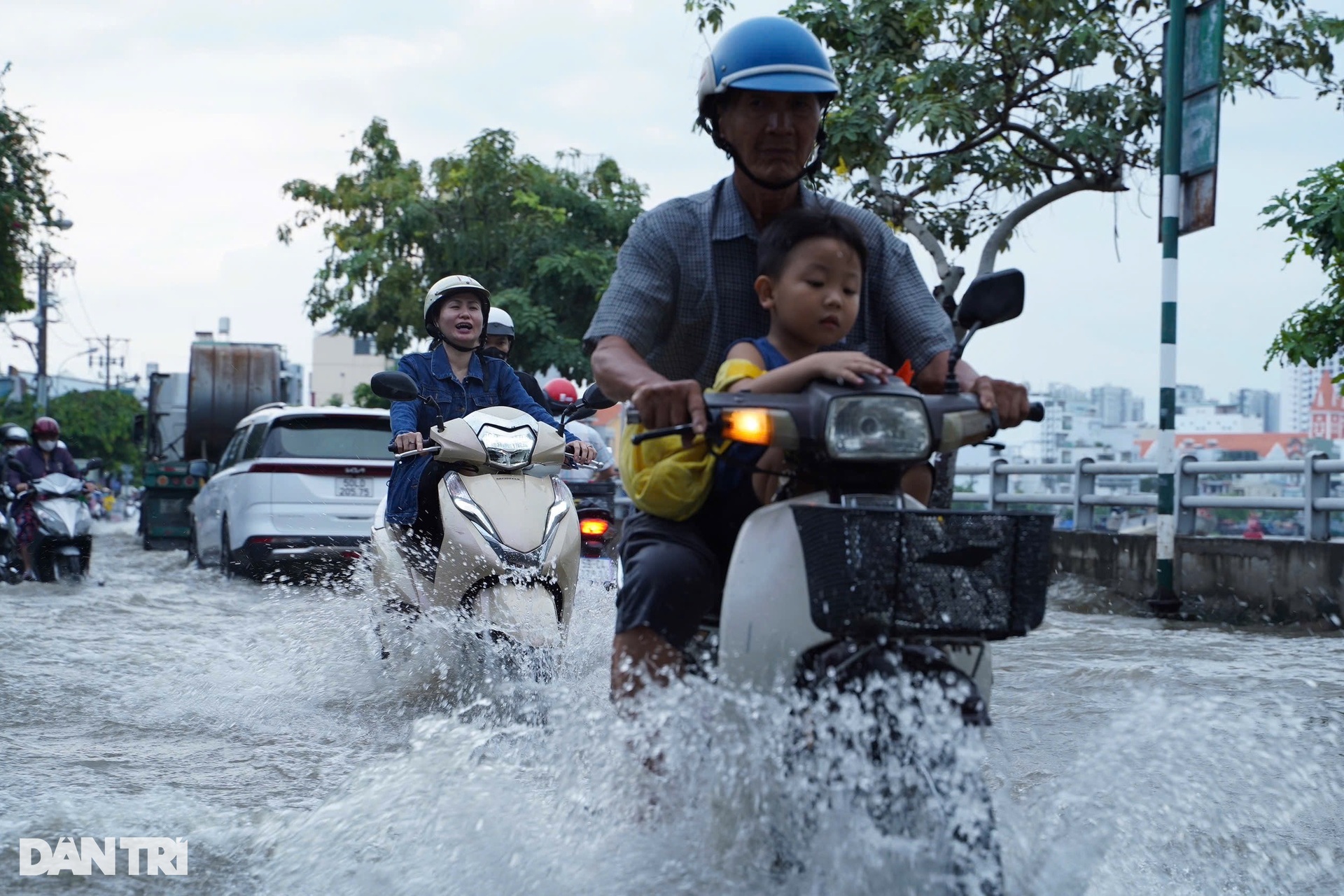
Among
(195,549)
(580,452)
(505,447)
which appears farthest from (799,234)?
(195,549)

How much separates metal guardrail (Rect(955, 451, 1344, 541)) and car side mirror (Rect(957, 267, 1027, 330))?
25.2 feet

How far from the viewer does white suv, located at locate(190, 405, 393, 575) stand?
38.0 feet

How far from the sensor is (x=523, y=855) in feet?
10.2

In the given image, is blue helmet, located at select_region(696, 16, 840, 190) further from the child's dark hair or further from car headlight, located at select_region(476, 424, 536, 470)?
car headlight, located at select_region(476, 424, 536, 470)

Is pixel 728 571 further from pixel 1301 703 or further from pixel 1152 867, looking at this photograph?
pixel 1301 703

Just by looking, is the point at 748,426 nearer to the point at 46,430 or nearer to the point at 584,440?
the point at 584,440

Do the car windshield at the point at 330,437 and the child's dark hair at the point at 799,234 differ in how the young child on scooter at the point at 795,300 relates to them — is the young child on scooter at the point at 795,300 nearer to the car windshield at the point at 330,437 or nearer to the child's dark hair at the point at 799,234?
the child's dark hair at the point at 799,234

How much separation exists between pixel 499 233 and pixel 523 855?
25487 millimetres

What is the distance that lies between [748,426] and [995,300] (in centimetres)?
56

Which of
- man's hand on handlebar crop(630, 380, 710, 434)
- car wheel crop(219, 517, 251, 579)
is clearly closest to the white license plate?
car wheel crop(219, 517, 251, 579)

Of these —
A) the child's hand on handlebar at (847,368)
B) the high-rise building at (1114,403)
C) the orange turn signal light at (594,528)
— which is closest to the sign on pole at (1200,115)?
the orange turn signal light at (594,528)

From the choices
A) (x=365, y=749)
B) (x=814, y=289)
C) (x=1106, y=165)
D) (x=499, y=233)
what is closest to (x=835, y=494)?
(x=814, y=289)

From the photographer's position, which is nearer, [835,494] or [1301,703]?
[835,494]

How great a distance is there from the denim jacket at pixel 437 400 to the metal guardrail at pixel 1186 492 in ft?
18.8
